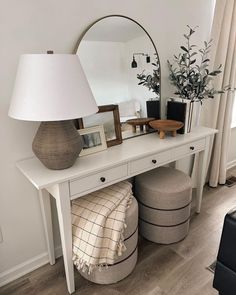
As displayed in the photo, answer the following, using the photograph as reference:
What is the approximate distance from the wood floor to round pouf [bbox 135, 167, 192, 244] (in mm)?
96

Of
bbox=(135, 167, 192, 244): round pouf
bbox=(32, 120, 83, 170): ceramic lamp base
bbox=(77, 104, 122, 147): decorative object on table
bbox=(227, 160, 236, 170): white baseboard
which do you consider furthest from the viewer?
bbox=(227, 160, 236, 170): white baseboard

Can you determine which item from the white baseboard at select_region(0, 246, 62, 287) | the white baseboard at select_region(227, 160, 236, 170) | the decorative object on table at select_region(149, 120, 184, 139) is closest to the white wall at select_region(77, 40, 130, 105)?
the decorative object on table at select_region(149, 120, 184, 139)

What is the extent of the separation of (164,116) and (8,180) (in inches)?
52.6

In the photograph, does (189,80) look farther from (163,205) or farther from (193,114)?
(163,205)

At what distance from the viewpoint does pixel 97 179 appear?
4.44 ft

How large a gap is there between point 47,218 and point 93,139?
0.59 metres

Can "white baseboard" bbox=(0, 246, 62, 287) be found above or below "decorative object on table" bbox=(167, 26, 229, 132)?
below

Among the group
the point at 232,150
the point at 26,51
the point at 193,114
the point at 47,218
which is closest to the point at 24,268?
the point at 47,218

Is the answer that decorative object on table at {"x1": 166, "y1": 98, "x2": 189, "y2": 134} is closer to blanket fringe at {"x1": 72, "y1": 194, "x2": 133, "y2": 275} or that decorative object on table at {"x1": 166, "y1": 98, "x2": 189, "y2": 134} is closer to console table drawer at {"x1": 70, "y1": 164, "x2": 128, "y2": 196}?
console table drawer at {"x1": 70, "y1": 164, "x2": 128, "y2": 196}

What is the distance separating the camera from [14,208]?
59.1 inches

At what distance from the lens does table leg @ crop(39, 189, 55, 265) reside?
153 centimetres

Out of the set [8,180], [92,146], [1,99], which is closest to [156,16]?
[92,146]

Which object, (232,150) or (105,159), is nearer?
(105,159)

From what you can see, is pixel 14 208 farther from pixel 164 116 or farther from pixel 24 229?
pixel 164 116
